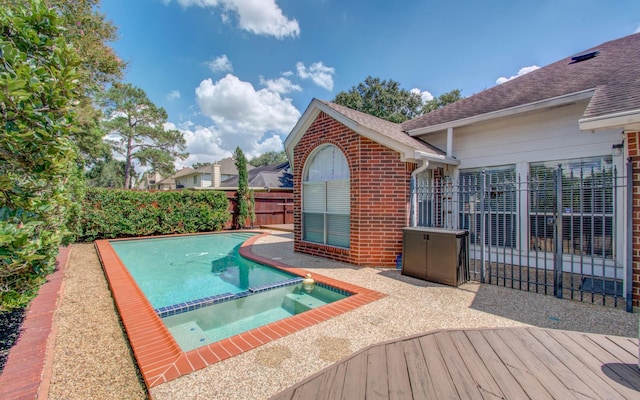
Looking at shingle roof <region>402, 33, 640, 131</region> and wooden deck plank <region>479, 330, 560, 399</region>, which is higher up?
shingle roof <region>402, 33, 640, 131</region>

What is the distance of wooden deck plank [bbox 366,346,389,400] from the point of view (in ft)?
6.59

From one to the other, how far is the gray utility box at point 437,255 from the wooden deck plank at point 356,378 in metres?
3.89

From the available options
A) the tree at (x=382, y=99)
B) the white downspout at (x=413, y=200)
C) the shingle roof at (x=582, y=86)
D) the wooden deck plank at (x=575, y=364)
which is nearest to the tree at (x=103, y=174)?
the tree at (x=382, y=99)

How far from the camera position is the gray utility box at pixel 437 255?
5.77 meters

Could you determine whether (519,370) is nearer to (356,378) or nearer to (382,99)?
(356,378)

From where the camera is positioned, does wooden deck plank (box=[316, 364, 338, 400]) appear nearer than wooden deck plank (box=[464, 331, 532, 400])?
No

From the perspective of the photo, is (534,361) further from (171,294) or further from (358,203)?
(171,294)

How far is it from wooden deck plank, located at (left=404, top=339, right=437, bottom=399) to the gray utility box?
3447 mm

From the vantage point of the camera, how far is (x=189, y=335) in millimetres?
4250

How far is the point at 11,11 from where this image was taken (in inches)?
96.0

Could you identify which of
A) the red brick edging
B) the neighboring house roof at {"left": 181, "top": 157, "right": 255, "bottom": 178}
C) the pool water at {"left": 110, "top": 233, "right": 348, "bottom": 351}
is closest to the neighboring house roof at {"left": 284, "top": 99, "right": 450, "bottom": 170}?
the pool water at {"left": 110, "top": 233, "right": 348, "bottom": 351}

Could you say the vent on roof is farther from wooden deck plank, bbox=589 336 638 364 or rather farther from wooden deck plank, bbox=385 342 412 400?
wooden deck plank, bbox=385 342 412 400

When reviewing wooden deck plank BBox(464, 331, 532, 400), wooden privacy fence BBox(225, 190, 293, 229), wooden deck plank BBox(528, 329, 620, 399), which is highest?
wooden privacy fence BBox(225, 190, 293, 229)

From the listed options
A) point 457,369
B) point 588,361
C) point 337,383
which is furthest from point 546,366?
point 337,383
